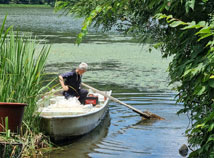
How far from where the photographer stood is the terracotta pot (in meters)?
6.48

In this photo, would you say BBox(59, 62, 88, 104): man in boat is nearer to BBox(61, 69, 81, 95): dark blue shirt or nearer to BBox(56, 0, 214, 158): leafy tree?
BBox(61, 69, 81, 95): dark blue shirt

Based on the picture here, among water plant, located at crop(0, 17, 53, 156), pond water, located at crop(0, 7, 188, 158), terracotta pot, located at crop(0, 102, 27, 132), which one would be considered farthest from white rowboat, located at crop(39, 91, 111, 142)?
terracotta pot, located at crop(0, 102, 27, 132)

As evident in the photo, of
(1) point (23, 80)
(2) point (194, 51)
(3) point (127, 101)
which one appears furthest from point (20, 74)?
(3) point (127, 101)

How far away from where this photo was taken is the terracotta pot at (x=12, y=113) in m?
6.48

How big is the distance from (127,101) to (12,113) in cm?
733

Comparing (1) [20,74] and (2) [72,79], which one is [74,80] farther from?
(1) [20,74]

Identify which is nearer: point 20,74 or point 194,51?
point 194,51

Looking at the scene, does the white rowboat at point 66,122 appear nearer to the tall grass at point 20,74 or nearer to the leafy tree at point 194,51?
the tall grass at point 20,74

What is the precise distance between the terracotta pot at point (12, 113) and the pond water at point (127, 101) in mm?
1708

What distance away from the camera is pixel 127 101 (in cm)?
1363

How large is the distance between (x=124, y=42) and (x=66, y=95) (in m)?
18.2

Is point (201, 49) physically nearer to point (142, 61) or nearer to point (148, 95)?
point (148, 95)

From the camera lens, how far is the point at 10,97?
25.0ft

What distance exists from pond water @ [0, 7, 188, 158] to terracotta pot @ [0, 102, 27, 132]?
171cm
